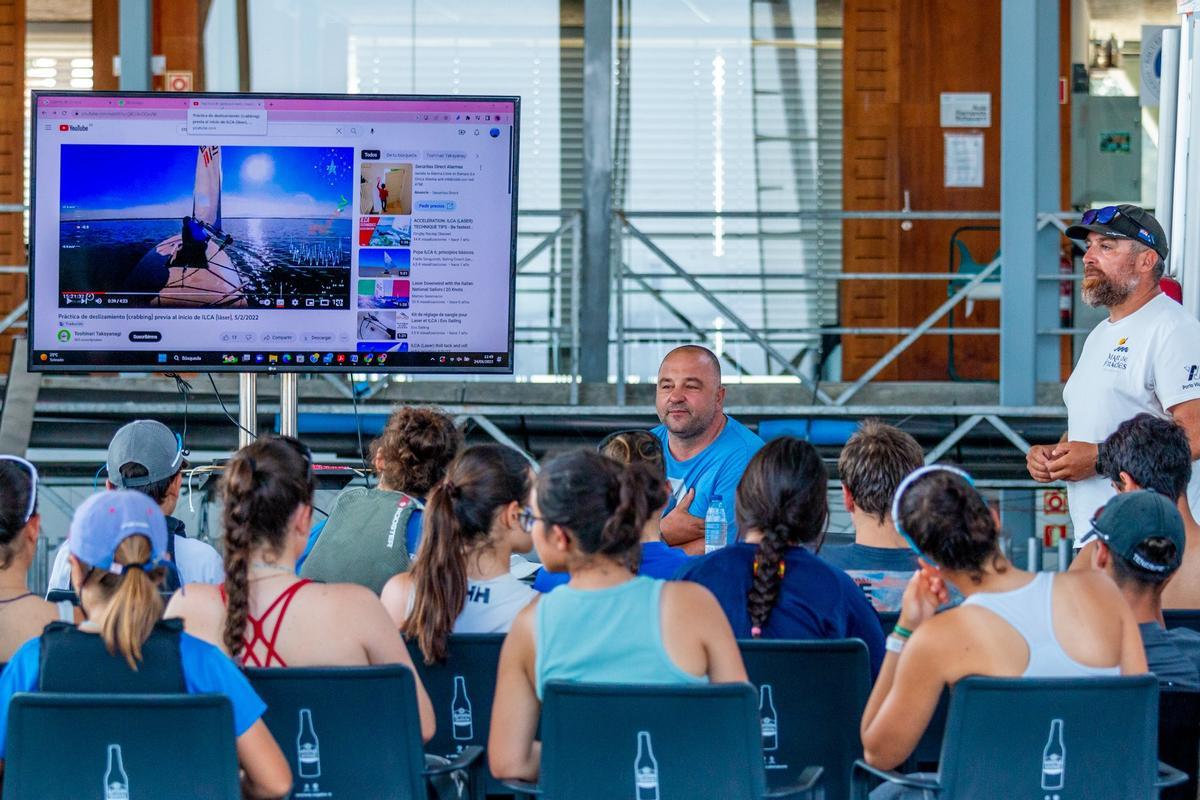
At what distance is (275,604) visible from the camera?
2.87m

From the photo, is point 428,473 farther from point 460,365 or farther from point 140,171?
point 140,171

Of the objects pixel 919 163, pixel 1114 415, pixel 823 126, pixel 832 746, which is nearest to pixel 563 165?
pixel 823 126

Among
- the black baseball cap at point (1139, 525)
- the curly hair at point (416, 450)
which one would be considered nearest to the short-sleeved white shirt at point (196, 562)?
the curly hair at point (416, 450)

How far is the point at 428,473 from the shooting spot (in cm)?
410

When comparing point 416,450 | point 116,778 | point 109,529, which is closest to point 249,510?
point 109,529

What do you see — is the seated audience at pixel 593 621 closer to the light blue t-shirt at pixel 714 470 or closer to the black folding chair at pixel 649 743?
the black folding chair at pixel 649 743

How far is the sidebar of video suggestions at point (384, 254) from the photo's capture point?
16.0 ft

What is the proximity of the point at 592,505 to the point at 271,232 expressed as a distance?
99.3 inches

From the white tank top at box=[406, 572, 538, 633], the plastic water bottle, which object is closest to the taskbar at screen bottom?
the plastic water bottle

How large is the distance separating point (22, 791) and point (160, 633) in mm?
357

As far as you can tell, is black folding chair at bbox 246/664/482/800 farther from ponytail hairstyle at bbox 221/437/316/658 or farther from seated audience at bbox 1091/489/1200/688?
seated audience at bbox 1091/489/1200/688

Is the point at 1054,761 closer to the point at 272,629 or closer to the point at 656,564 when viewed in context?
the point at 656,564

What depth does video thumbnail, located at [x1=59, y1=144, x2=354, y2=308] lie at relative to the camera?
4801 mm

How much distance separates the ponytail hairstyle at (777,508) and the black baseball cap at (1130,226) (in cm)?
177
